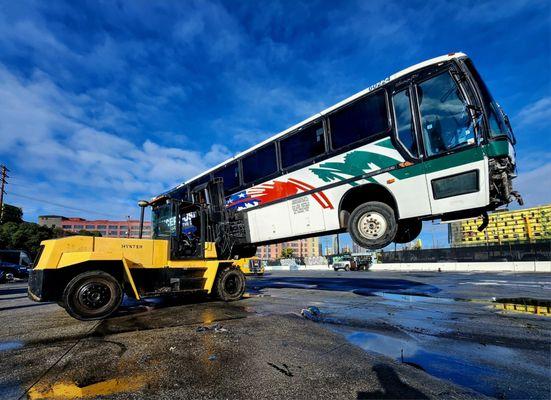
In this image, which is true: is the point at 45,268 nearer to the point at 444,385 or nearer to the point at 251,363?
the point at 251,363

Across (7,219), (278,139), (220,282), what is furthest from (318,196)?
(7,219)

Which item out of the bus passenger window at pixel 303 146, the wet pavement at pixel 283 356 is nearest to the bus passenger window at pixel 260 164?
the bus passenger window at pixel 303 146

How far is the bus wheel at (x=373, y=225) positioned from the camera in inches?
258

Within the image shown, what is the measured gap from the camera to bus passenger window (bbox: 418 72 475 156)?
5609 mm

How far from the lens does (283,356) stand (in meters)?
3.57

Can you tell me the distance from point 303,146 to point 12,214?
224 ft

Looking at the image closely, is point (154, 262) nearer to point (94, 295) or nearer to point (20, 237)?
point (94, 295)

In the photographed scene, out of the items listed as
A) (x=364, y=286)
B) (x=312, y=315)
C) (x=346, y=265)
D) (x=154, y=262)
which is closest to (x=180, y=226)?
(x=154, y=262)

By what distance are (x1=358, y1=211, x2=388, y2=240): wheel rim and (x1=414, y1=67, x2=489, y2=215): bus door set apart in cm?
107

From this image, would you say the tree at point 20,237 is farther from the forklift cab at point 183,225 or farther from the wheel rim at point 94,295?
the wheel rim at point 94,295

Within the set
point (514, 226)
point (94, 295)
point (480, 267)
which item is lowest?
point (480, 267)

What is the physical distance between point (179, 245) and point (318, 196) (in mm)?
3768

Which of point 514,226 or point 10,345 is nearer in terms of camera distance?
point 10,345

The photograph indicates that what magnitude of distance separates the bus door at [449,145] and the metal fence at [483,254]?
99.9 feet
